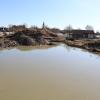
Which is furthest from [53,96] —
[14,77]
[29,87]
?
[14,77]

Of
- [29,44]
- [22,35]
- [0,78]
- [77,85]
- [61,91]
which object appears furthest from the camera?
[22,35]

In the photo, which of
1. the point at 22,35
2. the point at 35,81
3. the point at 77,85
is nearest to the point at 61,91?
the point at 77,85

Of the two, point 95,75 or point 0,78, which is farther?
point 95,75

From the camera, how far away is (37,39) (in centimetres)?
3556

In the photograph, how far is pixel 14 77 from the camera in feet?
33.6

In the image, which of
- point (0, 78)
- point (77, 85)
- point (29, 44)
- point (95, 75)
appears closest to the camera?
point (77, 85)

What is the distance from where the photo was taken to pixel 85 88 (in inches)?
341

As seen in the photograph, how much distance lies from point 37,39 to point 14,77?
83.8 ft

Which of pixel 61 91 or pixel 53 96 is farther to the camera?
pixel 61 91

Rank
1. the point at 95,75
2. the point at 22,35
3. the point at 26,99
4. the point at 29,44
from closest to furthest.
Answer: the point at 26,99
the point at 95,75
the point at 29,44
the point at 22,35

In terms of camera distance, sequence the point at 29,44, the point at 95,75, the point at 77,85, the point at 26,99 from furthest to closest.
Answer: the point at 29,44, the point at 95,75, the point at 77,85, the point at 26,99

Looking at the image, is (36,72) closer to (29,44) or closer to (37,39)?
(29,44)

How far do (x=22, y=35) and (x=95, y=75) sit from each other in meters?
25.2

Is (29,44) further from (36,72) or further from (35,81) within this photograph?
(35,81)
